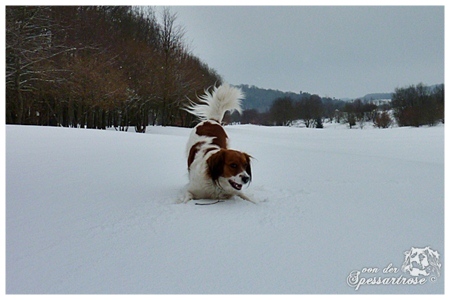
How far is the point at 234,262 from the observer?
1.36 meters

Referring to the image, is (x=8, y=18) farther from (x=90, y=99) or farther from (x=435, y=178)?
(x=435, y=178)

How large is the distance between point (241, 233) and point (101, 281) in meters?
0.78

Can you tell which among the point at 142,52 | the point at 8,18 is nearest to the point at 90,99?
the point at 8,18

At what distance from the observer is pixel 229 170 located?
2438mm

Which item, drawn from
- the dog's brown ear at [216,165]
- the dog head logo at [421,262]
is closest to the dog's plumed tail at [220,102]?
the dog's brown ear at [216,165]

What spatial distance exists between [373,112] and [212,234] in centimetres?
4422

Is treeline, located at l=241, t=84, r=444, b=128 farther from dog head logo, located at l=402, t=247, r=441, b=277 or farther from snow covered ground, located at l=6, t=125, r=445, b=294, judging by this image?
dog head logo, located at l=402, t=247, r=441, b=277

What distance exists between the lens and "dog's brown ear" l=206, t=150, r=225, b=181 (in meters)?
2.49

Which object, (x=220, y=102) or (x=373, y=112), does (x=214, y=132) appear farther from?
(x=373, y=112)

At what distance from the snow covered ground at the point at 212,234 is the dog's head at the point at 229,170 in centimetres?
16

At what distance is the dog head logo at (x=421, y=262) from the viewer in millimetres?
1317

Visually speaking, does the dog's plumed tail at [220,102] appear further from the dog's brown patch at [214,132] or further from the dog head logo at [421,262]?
the dog head logo at [421,262]

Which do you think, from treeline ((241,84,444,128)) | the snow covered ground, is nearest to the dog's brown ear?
the snow covered ground

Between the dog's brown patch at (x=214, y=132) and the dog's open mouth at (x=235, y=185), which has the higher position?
the dog's brown patch at (x=214, y=132)
